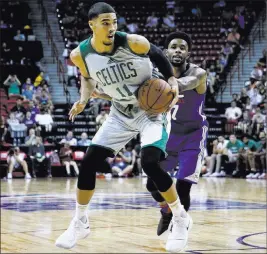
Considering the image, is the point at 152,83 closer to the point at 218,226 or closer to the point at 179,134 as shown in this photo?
the point at 179,134

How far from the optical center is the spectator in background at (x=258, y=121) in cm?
2017

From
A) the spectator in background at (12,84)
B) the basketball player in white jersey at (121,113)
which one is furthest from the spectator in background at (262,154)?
the basketball player in white jersey at (121,113)

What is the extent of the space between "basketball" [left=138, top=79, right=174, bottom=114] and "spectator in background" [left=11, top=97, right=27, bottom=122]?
14.7m

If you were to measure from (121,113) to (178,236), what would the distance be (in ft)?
3.80

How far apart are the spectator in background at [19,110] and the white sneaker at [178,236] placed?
1454 centimetres

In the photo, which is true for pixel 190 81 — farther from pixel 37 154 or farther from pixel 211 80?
pixel 211 80

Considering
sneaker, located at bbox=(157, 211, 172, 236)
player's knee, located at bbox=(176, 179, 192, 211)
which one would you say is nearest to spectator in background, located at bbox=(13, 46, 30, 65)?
sneaker, located at bbox=(157, 211, 172, 236)

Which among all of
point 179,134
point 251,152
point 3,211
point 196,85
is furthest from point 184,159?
point 251,152

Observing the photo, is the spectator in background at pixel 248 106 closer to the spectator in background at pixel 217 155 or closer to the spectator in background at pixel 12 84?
the spectator in background at pixel 217 155

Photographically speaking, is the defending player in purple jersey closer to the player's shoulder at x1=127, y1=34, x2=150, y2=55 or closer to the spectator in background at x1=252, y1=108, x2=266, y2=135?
the player's shoulder at x1=127, y1=34, x2=150, y2=55

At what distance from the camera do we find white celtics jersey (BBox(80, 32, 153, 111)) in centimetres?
534

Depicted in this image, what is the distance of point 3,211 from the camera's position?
10117 mm

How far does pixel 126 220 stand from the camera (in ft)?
30.0

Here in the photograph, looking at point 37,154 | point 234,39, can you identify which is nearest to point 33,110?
point 37,154
